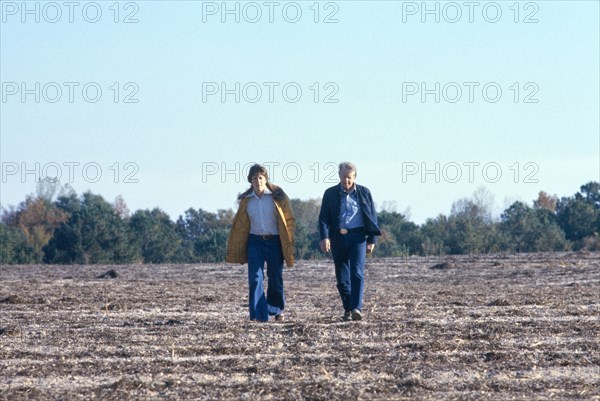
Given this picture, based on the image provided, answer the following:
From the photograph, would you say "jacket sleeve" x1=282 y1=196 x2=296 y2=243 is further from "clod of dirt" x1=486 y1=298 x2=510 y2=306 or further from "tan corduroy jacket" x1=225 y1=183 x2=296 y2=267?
"clod of dirt" x1=486 y1=298 x2=510 y2=306

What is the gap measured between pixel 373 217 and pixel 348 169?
2.11 feet

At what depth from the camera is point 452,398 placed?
8219mm

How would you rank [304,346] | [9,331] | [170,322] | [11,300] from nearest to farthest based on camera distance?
1. [304,346]
2. [9,331]
3. [170,322]
4. [11,300]

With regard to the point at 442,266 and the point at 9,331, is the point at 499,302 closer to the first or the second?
the point at 9,331

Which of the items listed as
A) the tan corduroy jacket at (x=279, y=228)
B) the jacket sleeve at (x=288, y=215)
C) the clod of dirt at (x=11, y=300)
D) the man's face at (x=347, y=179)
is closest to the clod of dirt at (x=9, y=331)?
the tan corduroy jacket at (x=279, y=228)

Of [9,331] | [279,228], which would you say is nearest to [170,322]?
[279,228]

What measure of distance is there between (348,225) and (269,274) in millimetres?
1097

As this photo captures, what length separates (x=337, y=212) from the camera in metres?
14.6

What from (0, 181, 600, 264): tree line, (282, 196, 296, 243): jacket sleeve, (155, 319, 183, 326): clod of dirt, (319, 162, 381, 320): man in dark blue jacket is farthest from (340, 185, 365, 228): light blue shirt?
(0, 181, 600, 264): tree line

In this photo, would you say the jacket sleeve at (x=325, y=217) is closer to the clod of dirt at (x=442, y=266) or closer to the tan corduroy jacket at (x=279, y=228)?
the tan corduroy jacket at (x=279, y=228)

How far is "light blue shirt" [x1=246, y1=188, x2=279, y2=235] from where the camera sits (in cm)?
1458

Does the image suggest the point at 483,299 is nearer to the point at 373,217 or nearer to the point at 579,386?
the point at 373,217

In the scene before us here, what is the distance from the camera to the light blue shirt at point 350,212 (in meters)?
14.6

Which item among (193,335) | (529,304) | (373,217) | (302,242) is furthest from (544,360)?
(302,242)
